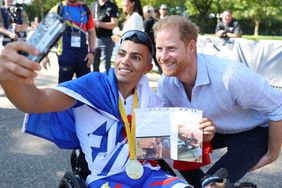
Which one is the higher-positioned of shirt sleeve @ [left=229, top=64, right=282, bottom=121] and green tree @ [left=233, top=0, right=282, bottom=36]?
shirt sleeve @ [left=229, top=64, right=282, bottom=121]

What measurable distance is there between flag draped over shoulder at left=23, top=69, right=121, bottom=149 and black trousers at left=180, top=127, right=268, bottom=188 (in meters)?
0.73

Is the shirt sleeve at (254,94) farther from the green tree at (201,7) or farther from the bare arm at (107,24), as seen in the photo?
the green tree at (201,7)

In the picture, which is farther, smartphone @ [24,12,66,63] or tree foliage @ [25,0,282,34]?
tree foliage @ [25,0,282,34]

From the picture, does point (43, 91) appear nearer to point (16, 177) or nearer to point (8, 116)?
point (16, 177)

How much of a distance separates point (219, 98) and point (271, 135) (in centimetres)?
42

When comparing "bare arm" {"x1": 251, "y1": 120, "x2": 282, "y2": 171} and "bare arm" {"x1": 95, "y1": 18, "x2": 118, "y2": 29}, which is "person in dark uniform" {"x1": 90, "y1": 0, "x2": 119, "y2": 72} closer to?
"bare arm" {"x1": 95, "y1": 18, "x2": 118, "y2": 29}

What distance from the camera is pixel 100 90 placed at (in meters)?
2.20

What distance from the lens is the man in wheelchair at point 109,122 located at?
2.16 metres

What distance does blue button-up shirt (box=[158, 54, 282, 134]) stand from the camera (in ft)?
7.26

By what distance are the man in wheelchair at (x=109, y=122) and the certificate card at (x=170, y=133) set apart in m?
0.07

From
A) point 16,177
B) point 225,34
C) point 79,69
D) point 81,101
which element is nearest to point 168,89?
point 81,101

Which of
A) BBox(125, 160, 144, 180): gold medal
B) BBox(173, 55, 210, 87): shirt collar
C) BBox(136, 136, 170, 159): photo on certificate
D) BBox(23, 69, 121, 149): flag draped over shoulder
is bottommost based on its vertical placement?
BBox(125, 160, 144, 180): gold medal

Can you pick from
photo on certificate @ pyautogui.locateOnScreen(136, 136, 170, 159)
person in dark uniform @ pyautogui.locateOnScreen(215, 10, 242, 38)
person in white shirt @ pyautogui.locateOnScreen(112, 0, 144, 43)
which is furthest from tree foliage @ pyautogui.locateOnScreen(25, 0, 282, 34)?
photo on certificate @ pyautogui.locateOnScreen(136, 136, 170, 159)

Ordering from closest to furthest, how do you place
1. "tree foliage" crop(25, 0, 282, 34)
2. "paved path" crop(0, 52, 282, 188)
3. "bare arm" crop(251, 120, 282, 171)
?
1. "bare arm" crop(251, 120, 282, 171)
2. "paved path" crop(0, 52, 282, 188)
3. "tree foliage" crop(25, 0, 282, 34)
